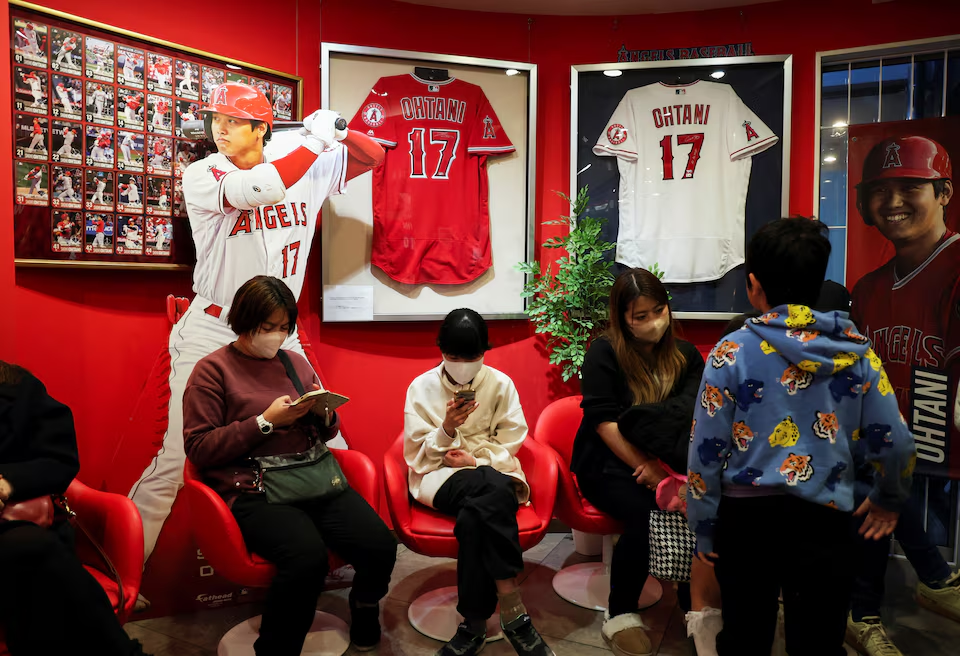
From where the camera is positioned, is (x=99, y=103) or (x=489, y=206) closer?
(x=99, y=103)

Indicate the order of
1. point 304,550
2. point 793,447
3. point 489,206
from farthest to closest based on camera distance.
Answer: point 489,206 < point 304,550 < point 793,447

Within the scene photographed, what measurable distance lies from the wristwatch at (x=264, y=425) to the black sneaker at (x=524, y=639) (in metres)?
1.14

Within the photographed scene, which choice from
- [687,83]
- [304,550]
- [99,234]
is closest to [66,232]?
[99,234]

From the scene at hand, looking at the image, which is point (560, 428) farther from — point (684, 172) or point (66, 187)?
point (66, 187)

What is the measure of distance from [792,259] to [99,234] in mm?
2626

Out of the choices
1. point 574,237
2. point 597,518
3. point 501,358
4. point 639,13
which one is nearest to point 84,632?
point 597,518

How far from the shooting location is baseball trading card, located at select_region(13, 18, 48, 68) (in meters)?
2.53

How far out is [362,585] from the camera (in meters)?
2.61

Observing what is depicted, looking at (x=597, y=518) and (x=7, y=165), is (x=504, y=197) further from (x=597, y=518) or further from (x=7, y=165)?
(x=7, y=165)

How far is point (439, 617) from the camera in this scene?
2852 millimetres

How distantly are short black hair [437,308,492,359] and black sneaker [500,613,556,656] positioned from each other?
1.04 meters

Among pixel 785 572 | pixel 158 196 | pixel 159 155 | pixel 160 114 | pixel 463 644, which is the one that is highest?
pixel 160 114

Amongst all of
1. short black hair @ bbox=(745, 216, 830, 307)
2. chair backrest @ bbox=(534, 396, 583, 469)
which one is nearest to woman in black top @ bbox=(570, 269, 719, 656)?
chair backrest @ bbox=(534, 396, 583, 469)

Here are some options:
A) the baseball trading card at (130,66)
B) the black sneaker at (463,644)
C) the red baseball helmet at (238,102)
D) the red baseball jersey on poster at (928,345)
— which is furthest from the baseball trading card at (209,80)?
the red baseball jersey on poster at (928,345)
